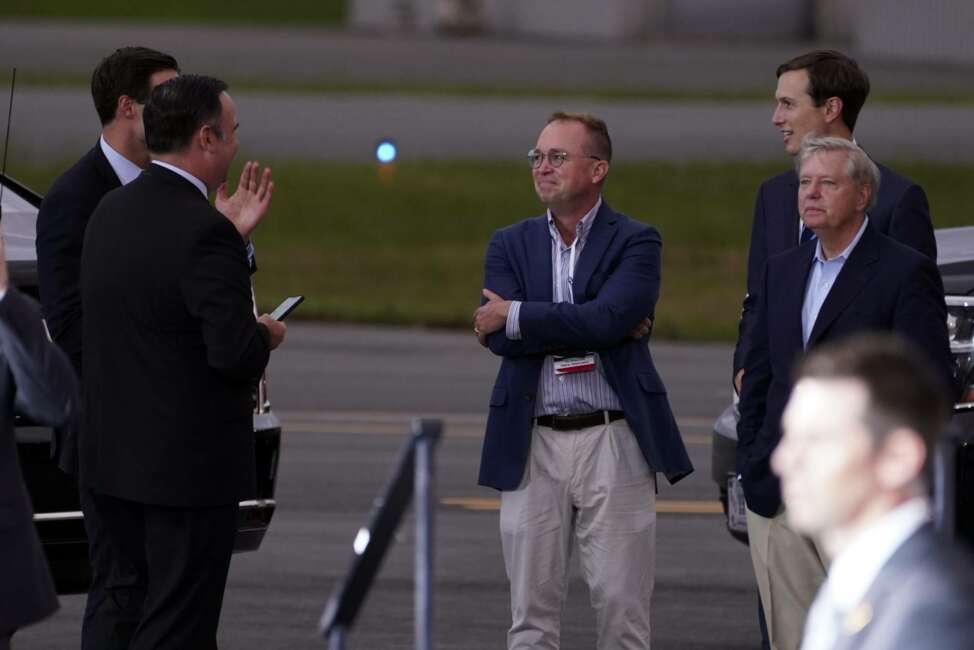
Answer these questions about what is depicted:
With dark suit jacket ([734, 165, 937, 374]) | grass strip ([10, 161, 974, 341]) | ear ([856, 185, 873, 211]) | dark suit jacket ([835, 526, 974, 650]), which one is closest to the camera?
dark suit jacket ([835, 526, 974, 650])

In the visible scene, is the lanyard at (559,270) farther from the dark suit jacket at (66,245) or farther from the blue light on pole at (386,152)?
the dark suit jacket at (66,245)

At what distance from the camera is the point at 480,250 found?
25.4m

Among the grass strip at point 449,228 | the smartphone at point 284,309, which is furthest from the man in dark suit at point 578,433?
the grass strip at point 449,228

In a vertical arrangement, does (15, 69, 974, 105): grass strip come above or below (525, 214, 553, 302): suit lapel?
below

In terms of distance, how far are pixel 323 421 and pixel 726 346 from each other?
544 cm

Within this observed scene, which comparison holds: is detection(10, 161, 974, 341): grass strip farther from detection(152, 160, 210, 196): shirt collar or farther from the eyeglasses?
detection(152, 160, 210, 196): shirt collar

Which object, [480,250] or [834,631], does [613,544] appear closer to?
[834,631]

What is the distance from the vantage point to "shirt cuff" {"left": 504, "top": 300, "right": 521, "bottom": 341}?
20.3 feet

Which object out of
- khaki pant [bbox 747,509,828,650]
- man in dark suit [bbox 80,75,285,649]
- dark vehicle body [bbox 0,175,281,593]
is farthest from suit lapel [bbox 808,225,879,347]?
dark vehicle body [bbox 0,175,281,593]

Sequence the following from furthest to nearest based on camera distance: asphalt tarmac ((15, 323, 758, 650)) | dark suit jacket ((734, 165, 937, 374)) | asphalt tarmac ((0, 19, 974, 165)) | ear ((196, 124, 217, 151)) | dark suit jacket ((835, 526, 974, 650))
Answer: asphalt tarmac ((0, 19, 974, 165)) < asphalt tarmac ((15, 323, 758, 650)) < dark suit jacket ((734, 165, 937, 374)) < ear ((196, 124, 217, 151)) < dark suit jacket ((835, 526, 974, 650))

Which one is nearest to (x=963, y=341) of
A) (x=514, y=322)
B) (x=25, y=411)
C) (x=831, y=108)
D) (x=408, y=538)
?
(x=831, y=108)

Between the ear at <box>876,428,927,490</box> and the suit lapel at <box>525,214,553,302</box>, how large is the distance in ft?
11.3

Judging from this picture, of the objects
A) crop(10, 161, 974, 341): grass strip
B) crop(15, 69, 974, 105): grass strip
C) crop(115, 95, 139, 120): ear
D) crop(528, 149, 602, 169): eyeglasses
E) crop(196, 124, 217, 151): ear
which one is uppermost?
crop(115, 95, 139, 120): ear

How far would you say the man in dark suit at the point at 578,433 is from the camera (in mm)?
6195
